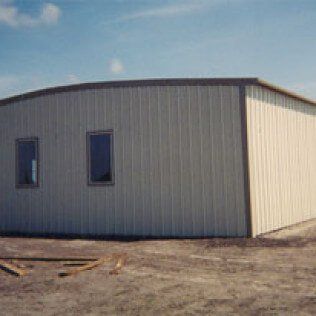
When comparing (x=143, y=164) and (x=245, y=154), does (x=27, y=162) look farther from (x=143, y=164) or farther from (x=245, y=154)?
(x=245, y=154)

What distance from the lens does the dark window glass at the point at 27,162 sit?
46.8ft

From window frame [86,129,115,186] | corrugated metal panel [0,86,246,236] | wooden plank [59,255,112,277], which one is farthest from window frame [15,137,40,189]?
wooden plank [59,255,112,277]

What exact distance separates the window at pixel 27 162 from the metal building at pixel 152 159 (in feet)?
0.10

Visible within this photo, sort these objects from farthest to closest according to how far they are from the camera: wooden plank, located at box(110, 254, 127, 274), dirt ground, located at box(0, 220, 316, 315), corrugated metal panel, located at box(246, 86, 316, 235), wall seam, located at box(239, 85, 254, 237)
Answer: corrugated metal panel, located at box(246, 86, 316, 235) < wall seam, located at box(239, 85, 254, 237) < wooden plank, located at box(110, 254, 127, 274) < dirt ground, located at box(0, 220, 316, 315)

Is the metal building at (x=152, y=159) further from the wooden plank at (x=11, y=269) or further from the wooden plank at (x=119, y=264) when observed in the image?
the wooden plank at (x=11, y=269)

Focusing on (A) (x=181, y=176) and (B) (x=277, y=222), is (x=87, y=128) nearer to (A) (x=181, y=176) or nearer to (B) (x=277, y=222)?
(A) (x=181, y=176)

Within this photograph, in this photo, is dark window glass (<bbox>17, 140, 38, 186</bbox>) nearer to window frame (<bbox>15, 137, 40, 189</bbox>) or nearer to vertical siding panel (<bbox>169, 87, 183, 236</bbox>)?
window frame (<bbox>15, 137, 40, 189</bbox>)

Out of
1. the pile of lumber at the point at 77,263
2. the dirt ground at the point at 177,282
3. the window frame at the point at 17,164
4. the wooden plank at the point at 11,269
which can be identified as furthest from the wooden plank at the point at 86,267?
the window frame at the point at 17,164

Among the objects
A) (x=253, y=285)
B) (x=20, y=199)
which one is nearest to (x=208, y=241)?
(x=253, y=285)

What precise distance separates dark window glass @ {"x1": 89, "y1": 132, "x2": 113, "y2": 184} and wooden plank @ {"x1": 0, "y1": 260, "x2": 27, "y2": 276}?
4708mm

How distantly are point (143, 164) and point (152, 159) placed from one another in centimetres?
29

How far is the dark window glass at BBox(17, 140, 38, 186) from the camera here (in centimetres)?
1427

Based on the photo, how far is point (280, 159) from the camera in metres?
13.7

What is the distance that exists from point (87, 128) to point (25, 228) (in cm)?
383
